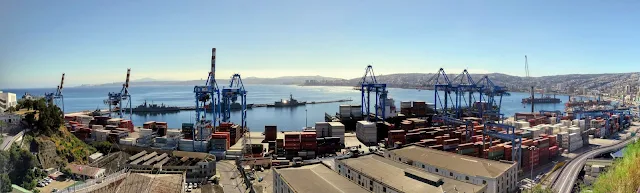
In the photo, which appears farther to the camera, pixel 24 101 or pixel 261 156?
pixel 261 156

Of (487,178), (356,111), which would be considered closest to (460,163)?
(487,178)

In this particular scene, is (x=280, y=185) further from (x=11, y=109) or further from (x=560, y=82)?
(x=560, y=82)

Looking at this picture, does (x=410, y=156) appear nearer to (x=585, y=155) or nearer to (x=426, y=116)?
(x=585, y=155)

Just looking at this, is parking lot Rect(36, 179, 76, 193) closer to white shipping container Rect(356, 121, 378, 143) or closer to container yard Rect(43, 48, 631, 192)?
container yard Rect(43, 48, 631, 192)

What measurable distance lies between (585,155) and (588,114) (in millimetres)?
7099

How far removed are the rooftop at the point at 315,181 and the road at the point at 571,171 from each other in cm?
456

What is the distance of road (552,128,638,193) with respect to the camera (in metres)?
7.91

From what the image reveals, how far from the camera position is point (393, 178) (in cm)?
670

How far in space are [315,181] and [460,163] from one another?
307 centimetres

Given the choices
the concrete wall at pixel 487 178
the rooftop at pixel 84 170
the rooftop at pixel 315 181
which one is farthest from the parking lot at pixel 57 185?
the concrete wall at pixel 487 178

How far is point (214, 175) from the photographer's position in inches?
366

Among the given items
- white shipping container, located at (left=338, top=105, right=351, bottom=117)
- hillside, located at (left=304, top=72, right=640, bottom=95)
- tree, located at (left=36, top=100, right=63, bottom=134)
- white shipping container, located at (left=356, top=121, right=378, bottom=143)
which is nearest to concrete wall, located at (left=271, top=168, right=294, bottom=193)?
tree, located at (left=36, top=100, right=63, bottom=134)

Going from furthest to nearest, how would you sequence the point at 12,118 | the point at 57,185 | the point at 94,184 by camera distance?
1. the point at 12,118
2. the point at 57,185
3. the point at 94,184

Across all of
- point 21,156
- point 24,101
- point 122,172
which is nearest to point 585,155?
point 122,172
